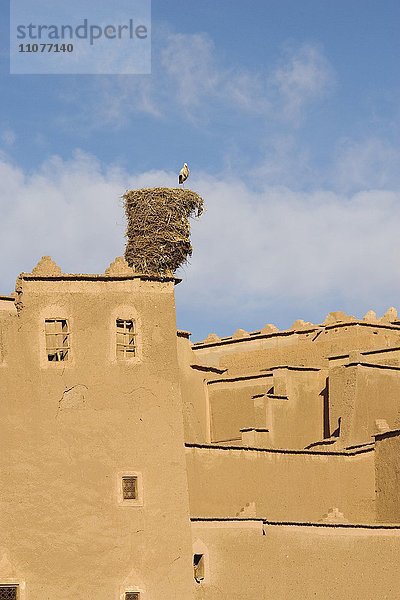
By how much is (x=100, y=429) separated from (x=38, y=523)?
197 centimetres

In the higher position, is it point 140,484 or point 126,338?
point 126,338

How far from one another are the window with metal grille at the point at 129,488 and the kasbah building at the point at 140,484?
0.08 feet

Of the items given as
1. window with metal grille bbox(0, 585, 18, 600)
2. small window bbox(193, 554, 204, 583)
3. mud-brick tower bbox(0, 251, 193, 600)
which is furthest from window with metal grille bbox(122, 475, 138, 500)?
window with metal grille bbox(0, 585, 18, 600)

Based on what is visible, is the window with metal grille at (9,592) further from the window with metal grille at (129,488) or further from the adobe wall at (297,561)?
the adobe wall at (297,561)

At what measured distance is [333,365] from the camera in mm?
29141

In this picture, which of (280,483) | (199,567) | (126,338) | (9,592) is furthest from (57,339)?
(280,483)

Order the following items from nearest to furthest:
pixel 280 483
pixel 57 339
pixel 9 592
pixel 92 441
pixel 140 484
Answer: pixel 9 592 → pixel 140 484 → pixel 92 441 → pixel 57 339 → pixel 280 483

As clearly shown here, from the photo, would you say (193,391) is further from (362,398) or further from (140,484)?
(140,484)

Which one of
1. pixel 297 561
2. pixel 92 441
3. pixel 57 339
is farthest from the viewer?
pixel 297 561

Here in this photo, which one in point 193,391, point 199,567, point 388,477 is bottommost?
point 199,567

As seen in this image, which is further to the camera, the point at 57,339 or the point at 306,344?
the point at 306,344

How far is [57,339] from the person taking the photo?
22719 millimetres

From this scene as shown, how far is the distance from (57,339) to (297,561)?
5.88 meters

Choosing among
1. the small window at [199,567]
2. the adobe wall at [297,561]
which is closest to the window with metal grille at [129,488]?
the adobe wall at [297,561]
